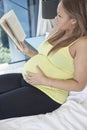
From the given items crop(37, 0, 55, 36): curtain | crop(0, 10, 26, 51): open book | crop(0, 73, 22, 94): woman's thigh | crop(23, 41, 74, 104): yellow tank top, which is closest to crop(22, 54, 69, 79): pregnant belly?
crop(23, 41, 74, 104): yellow tank top

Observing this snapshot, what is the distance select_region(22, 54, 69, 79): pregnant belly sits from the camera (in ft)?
4.25

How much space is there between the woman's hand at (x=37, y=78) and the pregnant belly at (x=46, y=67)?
0.02 meters

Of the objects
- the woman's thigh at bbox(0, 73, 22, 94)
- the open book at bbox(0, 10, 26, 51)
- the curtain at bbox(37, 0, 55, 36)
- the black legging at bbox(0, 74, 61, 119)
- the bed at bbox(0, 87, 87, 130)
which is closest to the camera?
the bed at bbox(0, 87, 87, 130)

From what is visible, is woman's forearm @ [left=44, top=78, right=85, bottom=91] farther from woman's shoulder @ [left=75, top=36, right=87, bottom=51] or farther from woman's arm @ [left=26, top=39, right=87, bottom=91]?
woman's shoulder @ [left=75, top=36, right=87, bottom=51]

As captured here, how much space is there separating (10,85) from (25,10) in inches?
59.3

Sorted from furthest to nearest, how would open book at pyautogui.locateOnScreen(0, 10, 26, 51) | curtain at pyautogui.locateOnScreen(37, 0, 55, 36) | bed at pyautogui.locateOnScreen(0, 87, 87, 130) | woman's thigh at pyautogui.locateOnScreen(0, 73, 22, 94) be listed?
curtain at pyautogui.locateOnScreen(37, 0, 55, 36) → open book at pyautogui.locateOnScreen(0, 10, 26, 51) → woman's thigh at pyautogui.locateOnScreen(0, 73, 22, 94) → bed at pyautogui.locateOnScreen(0, 87, 87, 130)

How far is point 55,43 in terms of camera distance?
1374 millimetres

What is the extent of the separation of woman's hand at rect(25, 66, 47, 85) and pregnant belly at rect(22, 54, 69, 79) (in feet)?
0.08

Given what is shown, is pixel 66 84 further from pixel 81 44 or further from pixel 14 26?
pixel 14 26

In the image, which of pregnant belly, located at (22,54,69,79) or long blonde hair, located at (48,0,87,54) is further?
pregnant belly, located at (22,54,69,79)

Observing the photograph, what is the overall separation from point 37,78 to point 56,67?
112mm

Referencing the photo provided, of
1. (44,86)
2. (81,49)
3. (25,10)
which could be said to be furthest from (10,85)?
(25,10)

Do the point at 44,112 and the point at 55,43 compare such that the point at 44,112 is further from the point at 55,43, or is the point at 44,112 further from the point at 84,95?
the point at 55,43

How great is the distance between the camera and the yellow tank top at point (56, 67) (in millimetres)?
1257
